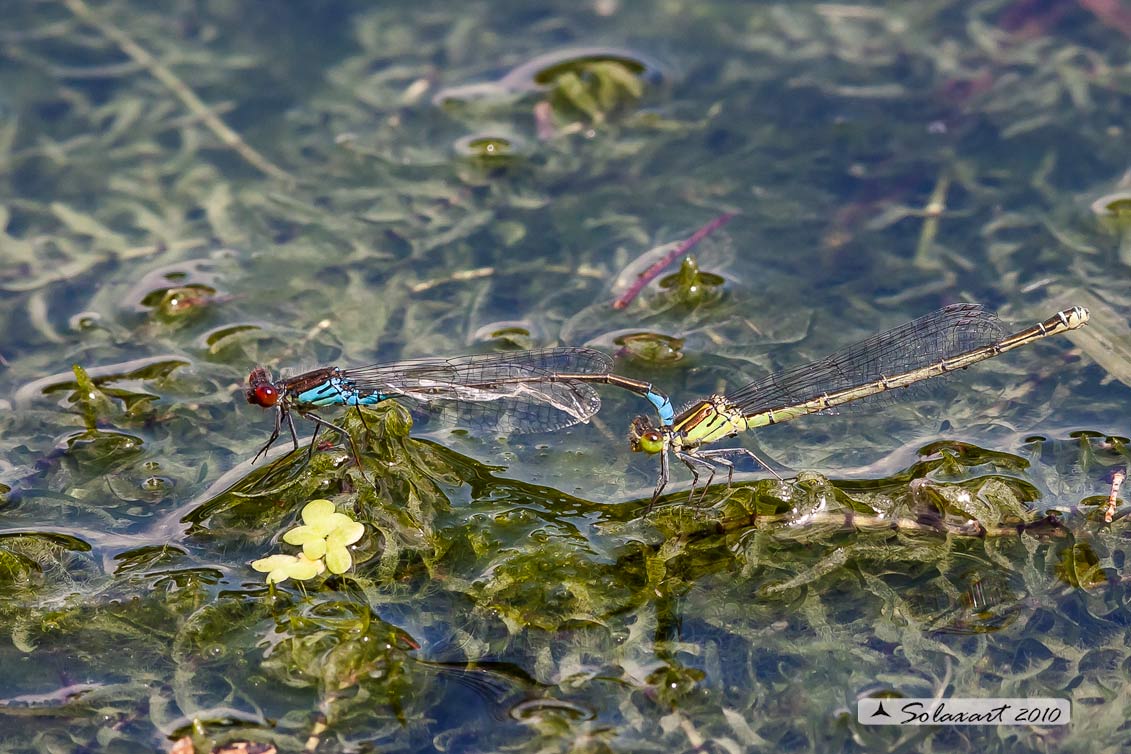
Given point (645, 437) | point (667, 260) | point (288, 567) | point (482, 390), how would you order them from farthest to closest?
1. point (667, 260)
2. point (482, 390)
3. point (645, 437)
4. point (288, 567)

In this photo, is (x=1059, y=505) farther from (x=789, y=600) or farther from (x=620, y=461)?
(x=620, y=461)

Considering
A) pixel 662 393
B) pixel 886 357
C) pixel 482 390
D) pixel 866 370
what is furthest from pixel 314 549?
pixel 886 357

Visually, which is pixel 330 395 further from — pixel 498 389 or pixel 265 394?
pixel 498 389

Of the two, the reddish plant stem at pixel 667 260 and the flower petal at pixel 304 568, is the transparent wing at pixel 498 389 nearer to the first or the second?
the reddish plant stem at pixel 667 260

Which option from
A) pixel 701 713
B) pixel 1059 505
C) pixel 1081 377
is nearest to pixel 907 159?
pixel 1081 377

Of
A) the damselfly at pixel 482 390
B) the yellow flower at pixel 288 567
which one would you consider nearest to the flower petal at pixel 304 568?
the yellow flower at pixel 288 567
